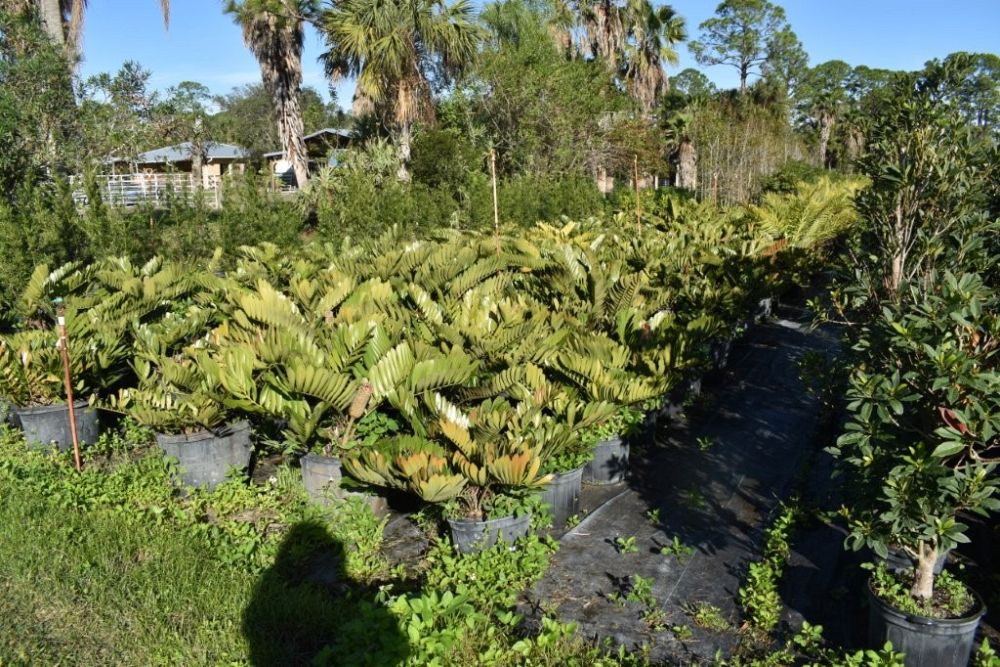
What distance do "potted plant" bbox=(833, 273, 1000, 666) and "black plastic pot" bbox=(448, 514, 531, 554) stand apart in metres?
1.61

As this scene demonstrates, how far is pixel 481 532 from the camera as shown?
3.85m

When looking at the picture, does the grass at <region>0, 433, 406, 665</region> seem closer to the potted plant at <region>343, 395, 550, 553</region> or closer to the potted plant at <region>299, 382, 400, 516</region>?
the potted plant at <region>299, 382, 400, 516</region>

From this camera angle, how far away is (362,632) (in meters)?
2.90

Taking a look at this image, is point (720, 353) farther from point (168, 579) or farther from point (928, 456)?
point (168, 579)

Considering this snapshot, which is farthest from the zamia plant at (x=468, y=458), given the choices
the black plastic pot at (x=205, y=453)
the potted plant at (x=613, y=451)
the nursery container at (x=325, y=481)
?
the black plastic pot at (x=205, y=453)

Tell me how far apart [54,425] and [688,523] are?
14.6 ft

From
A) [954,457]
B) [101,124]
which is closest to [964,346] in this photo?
[954,457]

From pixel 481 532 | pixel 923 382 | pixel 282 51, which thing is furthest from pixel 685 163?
pixel 923 382

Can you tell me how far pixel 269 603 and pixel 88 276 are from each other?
4.72 meters

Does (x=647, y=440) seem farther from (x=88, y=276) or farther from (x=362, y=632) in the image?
(x=88, y=276)

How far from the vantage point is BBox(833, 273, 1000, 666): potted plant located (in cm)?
271

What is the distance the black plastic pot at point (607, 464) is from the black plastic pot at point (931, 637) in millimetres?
2187

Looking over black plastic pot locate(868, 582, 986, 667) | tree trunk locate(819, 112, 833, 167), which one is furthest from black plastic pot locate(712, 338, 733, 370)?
tree trunk locate(819, 112, 833, 167)

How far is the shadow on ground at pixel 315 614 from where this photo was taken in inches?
113
